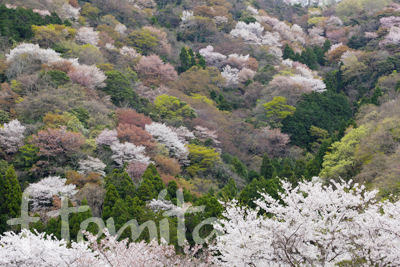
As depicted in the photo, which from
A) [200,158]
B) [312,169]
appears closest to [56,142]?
[200,158]

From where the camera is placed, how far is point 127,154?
18.5 meters

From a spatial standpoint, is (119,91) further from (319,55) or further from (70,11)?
(319,55)

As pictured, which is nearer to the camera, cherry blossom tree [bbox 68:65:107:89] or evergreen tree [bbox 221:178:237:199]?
evergreen tree [bbox 221:178:237:199]

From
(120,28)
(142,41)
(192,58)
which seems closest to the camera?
(142,41)

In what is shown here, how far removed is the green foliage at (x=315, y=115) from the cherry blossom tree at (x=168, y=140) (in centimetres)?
1138

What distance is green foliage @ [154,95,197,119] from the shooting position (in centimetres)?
2566

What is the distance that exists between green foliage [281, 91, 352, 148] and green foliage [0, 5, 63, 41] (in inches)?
823

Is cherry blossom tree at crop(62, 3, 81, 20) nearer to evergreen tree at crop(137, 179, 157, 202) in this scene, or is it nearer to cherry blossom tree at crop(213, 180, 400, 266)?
evergreen tree at crop(137, 179, 157, 202)

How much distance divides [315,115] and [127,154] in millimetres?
18002

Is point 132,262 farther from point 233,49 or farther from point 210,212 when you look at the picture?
point 233,49

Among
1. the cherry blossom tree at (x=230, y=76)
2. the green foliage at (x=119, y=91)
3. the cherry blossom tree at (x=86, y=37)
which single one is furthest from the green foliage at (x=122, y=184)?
the cherry blossom tree at (x=230, y=76)

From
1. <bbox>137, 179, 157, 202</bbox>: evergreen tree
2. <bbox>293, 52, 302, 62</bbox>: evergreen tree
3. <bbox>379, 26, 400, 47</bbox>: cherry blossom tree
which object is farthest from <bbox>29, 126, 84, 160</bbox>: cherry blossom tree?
<bbox>379, 26, 400, 47</bbox>: cherry blossom tree

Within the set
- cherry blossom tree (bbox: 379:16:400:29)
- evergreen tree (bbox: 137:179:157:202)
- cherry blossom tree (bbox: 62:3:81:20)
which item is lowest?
evergreen tree (bbox: 137:179:157:202)

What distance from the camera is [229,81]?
36375mm
